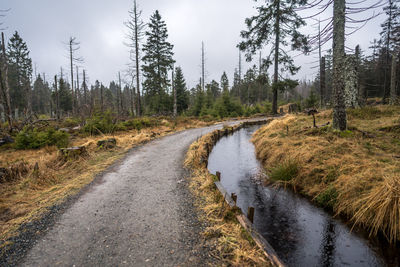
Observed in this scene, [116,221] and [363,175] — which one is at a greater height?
[363,175]

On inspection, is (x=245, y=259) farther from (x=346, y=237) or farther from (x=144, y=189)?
(x=144, y=189)

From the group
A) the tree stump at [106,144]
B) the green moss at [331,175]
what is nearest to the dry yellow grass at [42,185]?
the tree stump at [106,144]

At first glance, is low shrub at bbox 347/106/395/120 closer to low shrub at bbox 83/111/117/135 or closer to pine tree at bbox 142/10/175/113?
low shrub at bbox 83/111/117/135

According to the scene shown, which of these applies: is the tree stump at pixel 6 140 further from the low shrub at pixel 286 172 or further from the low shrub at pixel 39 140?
the low shrub at pixel 286 172

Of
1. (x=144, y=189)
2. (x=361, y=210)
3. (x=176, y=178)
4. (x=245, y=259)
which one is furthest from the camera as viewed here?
(x=176, y=178)

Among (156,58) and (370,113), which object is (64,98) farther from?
(370,113)

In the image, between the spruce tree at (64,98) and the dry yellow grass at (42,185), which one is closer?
the dry yellow grass at (42,185)

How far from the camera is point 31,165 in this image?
18.9ft

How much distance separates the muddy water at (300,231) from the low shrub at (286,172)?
0.46 m

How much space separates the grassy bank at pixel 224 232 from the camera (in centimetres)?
245

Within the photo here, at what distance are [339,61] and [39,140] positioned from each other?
41.8 feet

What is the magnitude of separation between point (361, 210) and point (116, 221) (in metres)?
4.76

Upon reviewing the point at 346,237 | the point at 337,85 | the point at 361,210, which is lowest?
the point at 346,237

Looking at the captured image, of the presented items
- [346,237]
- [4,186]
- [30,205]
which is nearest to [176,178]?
[30,205]
